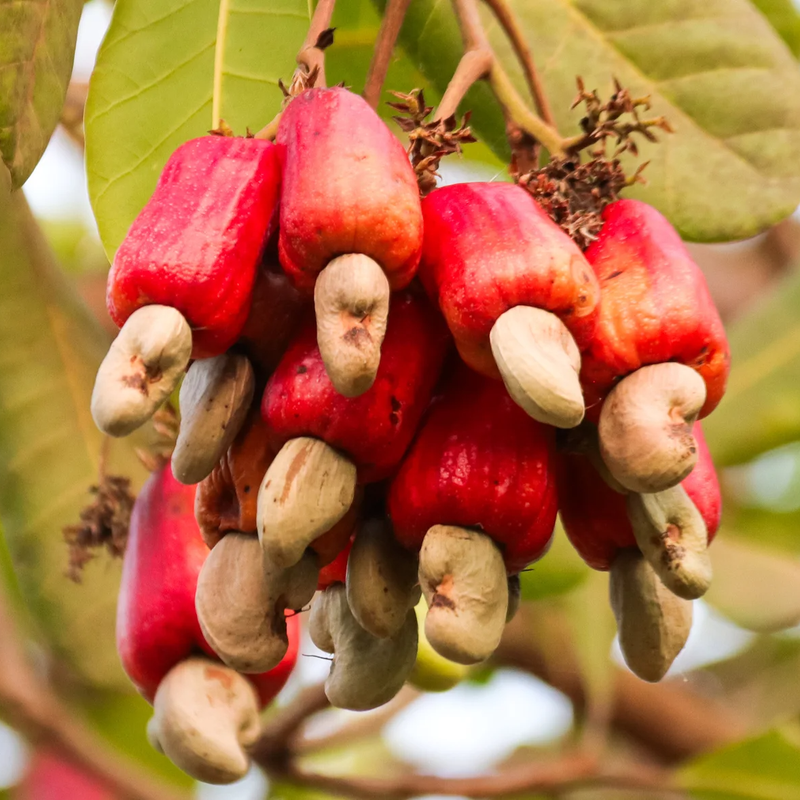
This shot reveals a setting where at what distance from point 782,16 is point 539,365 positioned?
3.32ft

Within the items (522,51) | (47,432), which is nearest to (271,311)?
(522,51)

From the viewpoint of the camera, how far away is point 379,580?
785mm

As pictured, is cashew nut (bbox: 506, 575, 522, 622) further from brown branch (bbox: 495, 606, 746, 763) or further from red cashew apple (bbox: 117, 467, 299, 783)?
brown branch (bbox: 495, 606, 746, 763)

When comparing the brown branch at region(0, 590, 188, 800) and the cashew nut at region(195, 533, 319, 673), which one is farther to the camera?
the brown branch at region(0, 590, 188, 800)

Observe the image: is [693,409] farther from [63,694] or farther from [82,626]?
[63,694]

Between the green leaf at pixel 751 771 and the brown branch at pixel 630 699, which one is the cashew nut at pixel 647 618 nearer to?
the green leaf at pixel 751 771

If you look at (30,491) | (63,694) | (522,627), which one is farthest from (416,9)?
(522,627)

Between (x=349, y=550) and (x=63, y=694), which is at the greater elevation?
(x=349, y=550)

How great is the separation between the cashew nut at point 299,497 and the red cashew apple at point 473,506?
0.06m

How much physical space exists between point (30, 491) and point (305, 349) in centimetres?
84

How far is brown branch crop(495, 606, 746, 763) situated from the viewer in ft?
7.62

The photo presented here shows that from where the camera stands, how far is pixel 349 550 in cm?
85

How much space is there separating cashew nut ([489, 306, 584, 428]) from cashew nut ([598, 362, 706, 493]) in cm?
4

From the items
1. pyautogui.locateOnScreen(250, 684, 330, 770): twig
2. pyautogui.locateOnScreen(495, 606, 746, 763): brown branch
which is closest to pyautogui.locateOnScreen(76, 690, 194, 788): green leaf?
pyautogui.locateOnScreen(250, 684, 330, 770): twig
